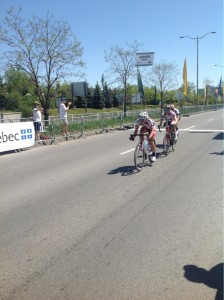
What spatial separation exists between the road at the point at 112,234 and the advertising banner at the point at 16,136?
4835 millimetres

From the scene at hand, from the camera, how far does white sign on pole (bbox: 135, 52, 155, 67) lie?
117 feet

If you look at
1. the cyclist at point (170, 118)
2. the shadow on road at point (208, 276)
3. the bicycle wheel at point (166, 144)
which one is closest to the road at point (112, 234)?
the shadow on road at point (208, 276)

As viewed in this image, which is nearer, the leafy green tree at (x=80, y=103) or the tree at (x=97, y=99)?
the leafy green tree at (x=80, y=103)

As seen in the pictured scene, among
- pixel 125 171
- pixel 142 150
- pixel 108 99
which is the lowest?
pixel 125 171

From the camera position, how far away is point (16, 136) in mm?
15078

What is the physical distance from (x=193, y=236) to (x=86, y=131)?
1734 cm

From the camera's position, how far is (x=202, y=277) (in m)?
3.88

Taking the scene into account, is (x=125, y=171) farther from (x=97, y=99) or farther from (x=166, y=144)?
(x=97, y=99)

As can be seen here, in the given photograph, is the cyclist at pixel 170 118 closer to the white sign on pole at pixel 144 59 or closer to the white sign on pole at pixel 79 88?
the white sign on pole at pixel 79 88

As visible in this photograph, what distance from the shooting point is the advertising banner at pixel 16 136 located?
14380 mm

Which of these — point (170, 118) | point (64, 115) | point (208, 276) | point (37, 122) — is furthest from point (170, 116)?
point (208, 276)

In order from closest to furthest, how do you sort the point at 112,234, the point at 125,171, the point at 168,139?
the point at 112,234, the point at 125,171, the point at 168,139

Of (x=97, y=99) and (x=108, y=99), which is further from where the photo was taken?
(x=97, y=99)

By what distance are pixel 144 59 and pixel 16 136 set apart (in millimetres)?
23834
